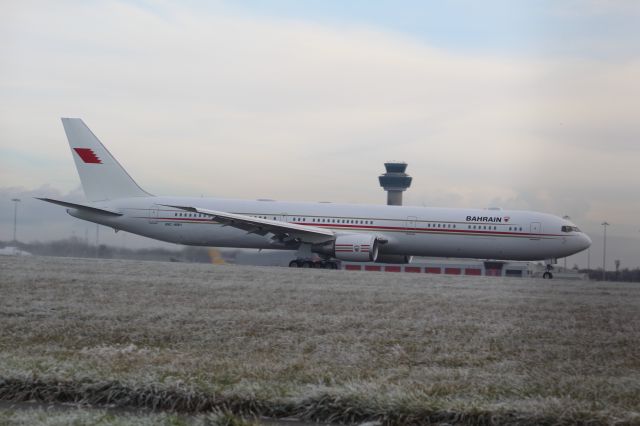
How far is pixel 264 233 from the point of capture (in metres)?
30.7

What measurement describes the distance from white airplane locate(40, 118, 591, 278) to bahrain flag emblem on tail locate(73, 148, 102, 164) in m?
0.05

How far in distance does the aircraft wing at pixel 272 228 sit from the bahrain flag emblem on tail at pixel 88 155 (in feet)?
20.2

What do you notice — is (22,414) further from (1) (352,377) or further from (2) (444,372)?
(2) (444,372)

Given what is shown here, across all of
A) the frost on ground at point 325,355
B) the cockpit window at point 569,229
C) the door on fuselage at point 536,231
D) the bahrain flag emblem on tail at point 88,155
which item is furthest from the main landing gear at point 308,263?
the frost on ground at point 325,355

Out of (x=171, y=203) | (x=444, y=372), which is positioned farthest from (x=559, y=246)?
(x=444, y=372)

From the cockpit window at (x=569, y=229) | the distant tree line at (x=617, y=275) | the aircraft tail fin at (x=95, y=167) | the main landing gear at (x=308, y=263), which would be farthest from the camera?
the aircraft tail fin at (x=95, y=167)

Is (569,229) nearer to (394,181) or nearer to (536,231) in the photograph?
(536,231)

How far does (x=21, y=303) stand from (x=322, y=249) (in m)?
20.4

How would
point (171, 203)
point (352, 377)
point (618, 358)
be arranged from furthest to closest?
point (171, 203) → point (618, 358) → point (352, 377)

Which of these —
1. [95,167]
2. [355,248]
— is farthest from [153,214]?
[355,248]

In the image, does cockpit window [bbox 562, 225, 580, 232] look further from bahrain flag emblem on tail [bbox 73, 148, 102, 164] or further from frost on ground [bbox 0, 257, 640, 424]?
bahrain flag emblem on tail [bbox 73, 148, 102, 164]

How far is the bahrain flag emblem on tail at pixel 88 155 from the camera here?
34062 millimetres

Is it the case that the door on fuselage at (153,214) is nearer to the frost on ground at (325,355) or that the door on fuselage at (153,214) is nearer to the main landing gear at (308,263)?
the main landing gear at (308,263)

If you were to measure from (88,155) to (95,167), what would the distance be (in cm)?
63
